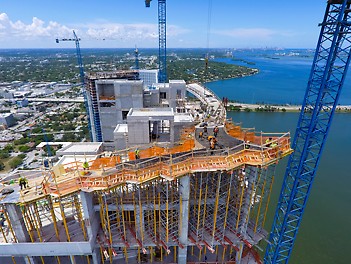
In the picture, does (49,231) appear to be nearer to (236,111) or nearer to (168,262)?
(168,262)

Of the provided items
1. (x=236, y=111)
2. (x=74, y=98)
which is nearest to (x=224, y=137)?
(x=236, y=111)

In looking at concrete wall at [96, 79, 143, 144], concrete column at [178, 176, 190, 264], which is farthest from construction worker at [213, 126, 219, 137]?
concrete wall at [96, 79, 143, 144]

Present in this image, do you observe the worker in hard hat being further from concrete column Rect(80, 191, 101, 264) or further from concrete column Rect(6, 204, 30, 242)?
concrete column Rect(80, 191, 101, 264)

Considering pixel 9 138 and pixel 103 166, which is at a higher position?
pixel 103 166

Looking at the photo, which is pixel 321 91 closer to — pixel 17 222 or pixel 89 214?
pixel 89 214

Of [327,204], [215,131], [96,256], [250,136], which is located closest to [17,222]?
[96,256]

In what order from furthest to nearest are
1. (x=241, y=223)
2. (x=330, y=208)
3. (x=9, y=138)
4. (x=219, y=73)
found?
1. (x=219, y=73)
2. (x=9, y=138)
3. (x=330, y=208)
4. (x=241, y=223)
